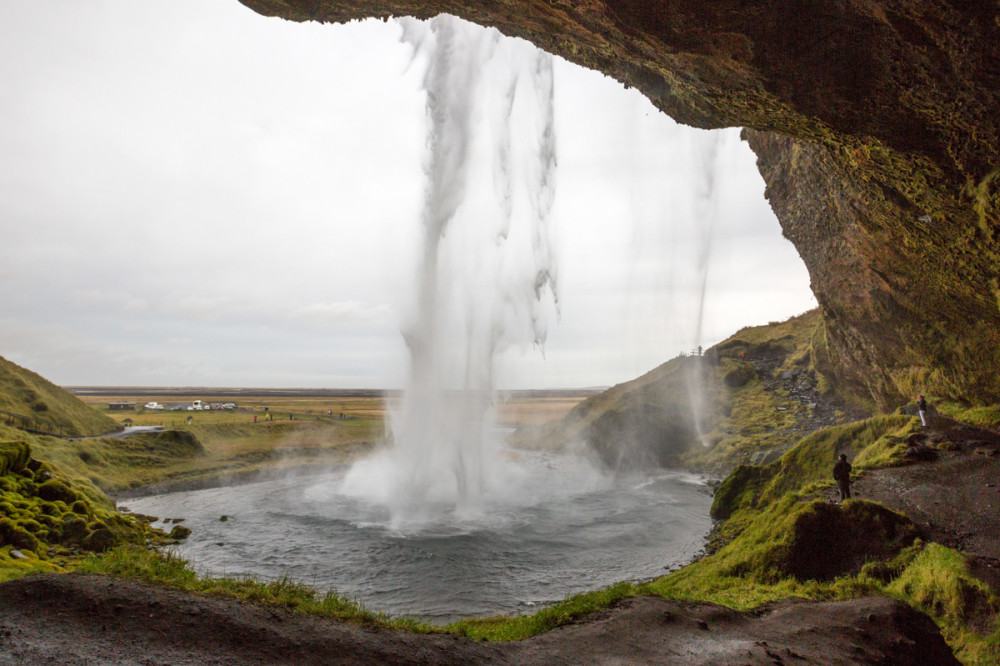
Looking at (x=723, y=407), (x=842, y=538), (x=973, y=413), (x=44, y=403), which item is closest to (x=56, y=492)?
(x=842, y=538)

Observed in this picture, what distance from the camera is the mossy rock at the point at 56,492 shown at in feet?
59.5

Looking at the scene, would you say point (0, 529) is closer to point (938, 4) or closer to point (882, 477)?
point (938, 4)

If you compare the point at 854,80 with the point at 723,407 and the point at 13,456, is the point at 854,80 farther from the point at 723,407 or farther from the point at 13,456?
the point at 723,407

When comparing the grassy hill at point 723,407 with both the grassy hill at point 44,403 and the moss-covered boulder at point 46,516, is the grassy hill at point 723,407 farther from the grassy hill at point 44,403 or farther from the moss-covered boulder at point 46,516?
the grassy hill at point 44,403

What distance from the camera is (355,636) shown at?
7.38 metres

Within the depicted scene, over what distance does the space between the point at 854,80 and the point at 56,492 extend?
29979 mm

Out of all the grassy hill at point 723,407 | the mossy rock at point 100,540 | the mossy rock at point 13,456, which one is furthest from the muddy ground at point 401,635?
the grassy hill at point 723,407

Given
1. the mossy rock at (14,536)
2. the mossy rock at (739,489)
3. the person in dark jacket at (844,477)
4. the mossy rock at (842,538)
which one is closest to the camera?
the mossy rock at (842,538)

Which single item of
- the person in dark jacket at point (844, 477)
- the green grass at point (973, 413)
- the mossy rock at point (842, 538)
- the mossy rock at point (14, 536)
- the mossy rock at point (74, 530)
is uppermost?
the green grass at point (973, 413)

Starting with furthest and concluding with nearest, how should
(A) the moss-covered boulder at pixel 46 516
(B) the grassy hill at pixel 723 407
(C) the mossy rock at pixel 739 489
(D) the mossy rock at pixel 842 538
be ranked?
(B) the grassy hill at pixel 723 407
(C) the mossy rock at pixel 739 489
(A) the moss-covered boulder at pixel 46 516
(D) the mossy rock at pixel 842 538

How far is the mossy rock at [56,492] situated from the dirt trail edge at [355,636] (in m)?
14.3

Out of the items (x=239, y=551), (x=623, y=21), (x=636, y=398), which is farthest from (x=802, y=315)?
(x=239, y=551)

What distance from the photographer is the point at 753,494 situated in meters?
22.6

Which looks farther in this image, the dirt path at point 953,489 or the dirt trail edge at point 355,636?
the dirt path at point 953,489
